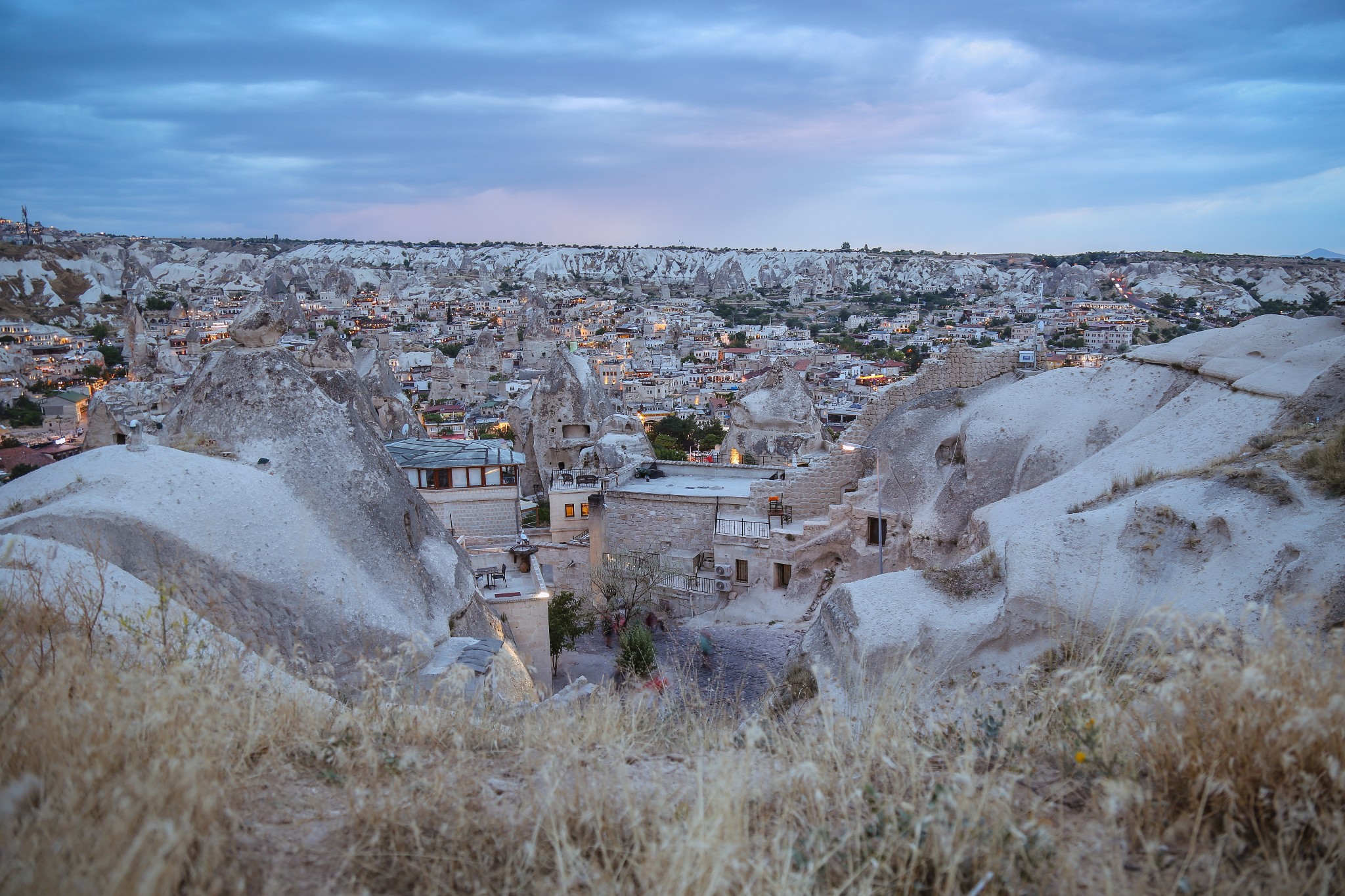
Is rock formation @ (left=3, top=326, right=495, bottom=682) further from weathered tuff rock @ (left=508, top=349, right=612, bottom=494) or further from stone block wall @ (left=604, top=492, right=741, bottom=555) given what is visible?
weathered tuff rock @ (left=508, top=349, right=612, bottom=494)

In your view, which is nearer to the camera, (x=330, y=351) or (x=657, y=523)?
(x=657, y=523)

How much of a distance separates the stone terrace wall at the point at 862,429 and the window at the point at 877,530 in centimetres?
120

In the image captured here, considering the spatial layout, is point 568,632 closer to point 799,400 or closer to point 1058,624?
point 1058,624

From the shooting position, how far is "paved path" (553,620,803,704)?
10.5 m

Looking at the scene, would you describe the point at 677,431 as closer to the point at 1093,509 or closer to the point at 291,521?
the point at 1093,509

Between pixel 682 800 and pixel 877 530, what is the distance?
10.2m

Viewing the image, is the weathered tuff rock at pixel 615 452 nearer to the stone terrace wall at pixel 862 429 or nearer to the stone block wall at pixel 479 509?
the stone block wall at pixel 479 509

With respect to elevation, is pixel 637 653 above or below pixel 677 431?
above

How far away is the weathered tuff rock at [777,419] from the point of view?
2014 centimetres

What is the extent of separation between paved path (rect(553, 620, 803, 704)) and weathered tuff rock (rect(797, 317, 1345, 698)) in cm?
173

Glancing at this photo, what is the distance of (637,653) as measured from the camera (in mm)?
11273

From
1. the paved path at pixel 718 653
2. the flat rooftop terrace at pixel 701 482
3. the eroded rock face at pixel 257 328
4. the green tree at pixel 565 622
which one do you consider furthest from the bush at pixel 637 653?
the eroded rock face at pixel 257 328

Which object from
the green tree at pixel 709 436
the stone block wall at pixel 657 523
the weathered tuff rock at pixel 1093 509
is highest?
the weathered tuff rock at pixel 1093 509

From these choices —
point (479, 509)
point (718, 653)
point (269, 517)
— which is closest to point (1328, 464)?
point (718, 653)
